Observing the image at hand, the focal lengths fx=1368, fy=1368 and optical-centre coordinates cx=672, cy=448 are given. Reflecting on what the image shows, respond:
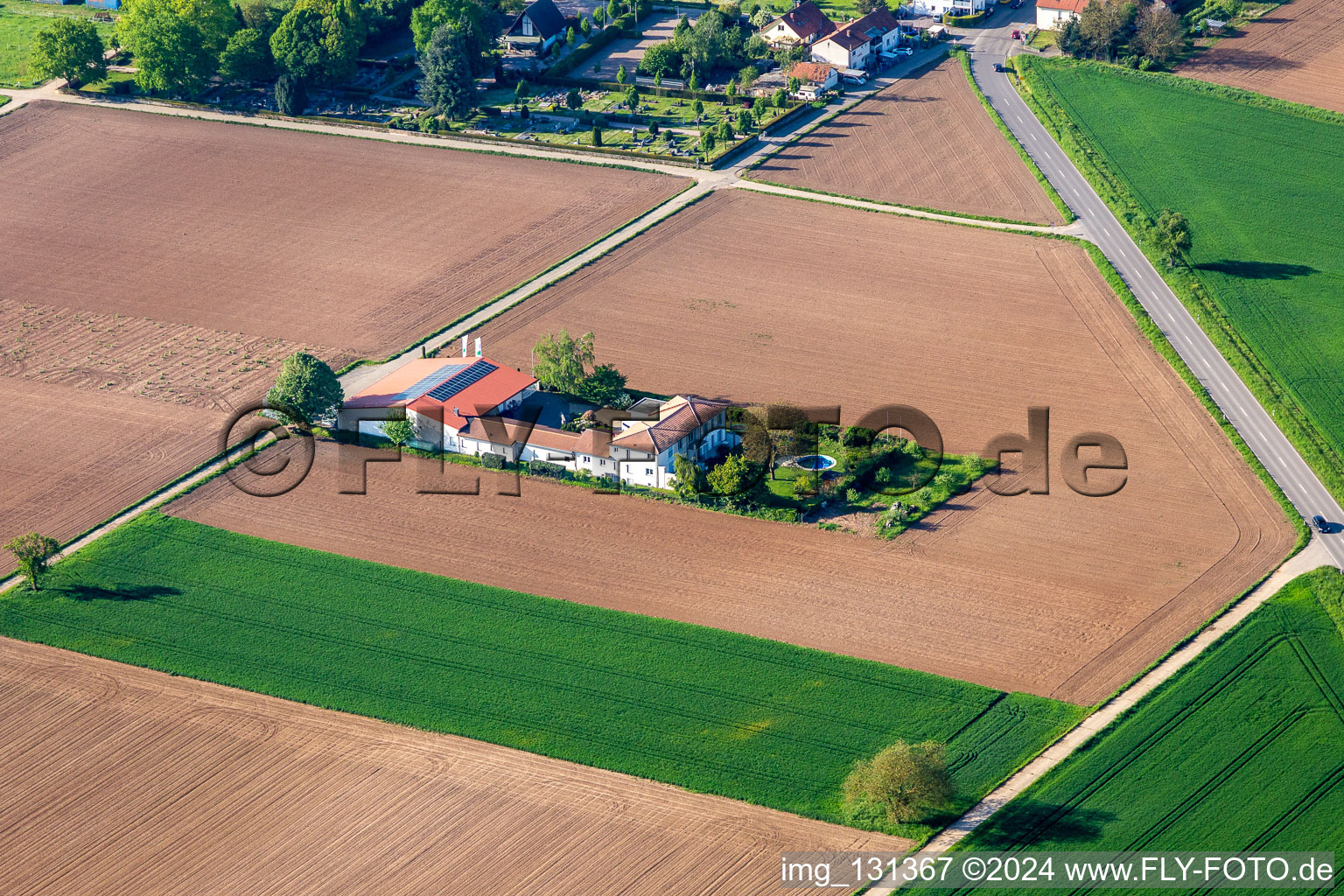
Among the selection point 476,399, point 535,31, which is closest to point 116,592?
point 476,399

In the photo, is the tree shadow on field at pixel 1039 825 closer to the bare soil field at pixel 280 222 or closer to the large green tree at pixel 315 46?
the bare soil field at pixel 280 222

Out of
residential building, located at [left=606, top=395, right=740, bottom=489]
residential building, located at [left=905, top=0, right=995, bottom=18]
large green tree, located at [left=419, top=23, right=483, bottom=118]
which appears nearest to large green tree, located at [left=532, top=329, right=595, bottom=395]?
residential building, located at [left=606, top=395, right=740, bottom=489]

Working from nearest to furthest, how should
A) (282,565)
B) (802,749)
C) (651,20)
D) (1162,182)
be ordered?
(802,749)
(282,565)
(1162,182)
(651,20)

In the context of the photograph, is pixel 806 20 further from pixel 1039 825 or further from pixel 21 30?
pixel 1039 825

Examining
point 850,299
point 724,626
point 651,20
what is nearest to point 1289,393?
point 850,299

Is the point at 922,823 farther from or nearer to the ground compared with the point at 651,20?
nearer to the ground

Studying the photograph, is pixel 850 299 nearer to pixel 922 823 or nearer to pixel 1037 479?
pixel 1037 479
